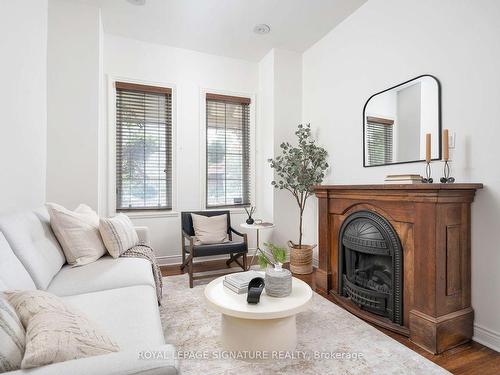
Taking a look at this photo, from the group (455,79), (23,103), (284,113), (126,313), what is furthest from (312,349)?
(284,113)

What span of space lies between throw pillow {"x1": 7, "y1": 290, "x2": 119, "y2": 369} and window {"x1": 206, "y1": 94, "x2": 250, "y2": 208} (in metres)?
3.07

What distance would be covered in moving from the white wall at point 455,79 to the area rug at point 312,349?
75 centimetres

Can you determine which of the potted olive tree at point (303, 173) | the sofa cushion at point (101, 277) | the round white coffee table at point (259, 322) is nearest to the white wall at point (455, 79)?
the potted olive tree at point (303, 173)

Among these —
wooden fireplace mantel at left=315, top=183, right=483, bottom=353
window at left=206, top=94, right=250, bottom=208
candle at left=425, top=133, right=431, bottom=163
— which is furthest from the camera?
window at left=206, top=94, right=250, bottom=208

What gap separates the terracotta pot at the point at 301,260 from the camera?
338 centimetres

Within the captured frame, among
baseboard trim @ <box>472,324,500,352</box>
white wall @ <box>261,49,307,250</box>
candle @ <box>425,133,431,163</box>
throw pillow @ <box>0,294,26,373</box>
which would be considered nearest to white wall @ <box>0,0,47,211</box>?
throw pillow @ <box>0,294,26,373</box>

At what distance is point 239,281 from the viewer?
1.88 m

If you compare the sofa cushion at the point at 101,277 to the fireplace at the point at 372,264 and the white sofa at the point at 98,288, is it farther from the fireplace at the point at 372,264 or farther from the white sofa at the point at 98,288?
the fireplace at the point at 372,264

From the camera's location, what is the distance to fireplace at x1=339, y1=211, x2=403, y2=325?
2104mm

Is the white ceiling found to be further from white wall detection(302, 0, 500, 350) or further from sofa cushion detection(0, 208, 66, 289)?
sofa cushion detection(0, 208, 66, 289)

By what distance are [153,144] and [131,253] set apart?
6.14 ft

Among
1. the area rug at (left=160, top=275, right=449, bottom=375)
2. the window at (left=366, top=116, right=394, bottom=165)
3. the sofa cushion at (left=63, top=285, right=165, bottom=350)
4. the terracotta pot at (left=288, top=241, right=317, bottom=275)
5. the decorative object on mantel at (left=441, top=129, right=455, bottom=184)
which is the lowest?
the area rug at (left=160, top=275, right=449, bottom=375)

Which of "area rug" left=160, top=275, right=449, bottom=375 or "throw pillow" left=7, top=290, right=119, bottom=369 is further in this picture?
"area rug" left=160, top=275, right=449, bottom=375

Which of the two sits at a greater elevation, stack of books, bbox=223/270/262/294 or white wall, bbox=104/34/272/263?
white wall, bbox=104/34/272/263
